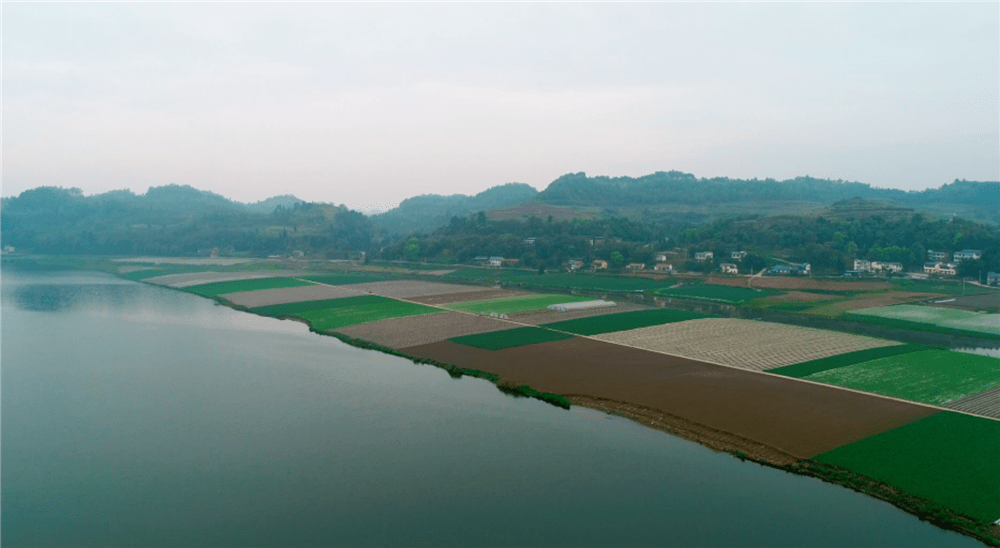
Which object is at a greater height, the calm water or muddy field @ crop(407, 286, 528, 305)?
muddy field @ crop(407, 286, 528, 305)

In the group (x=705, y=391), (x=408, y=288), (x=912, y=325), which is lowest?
(x=705, y=391)

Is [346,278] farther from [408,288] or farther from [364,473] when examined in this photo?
[364,473]

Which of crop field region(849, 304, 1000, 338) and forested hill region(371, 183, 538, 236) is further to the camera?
forested hill region(371, 183, 538, 236)

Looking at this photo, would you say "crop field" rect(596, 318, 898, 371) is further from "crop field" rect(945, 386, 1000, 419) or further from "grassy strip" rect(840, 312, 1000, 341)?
"crop field" rect(945, 386, 1000, 419)

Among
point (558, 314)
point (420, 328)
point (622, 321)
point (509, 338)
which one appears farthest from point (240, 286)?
point (622, 321)

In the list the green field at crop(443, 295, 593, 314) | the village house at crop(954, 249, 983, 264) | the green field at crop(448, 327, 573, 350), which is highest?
the village house at crop(954, 249, 983, 264)

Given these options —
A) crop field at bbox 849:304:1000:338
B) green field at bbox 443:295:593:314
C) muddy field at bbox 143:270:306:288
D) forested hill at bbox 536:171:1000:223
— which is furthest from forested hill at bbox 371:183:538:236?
crop field at bbox 849:304:1000:338
